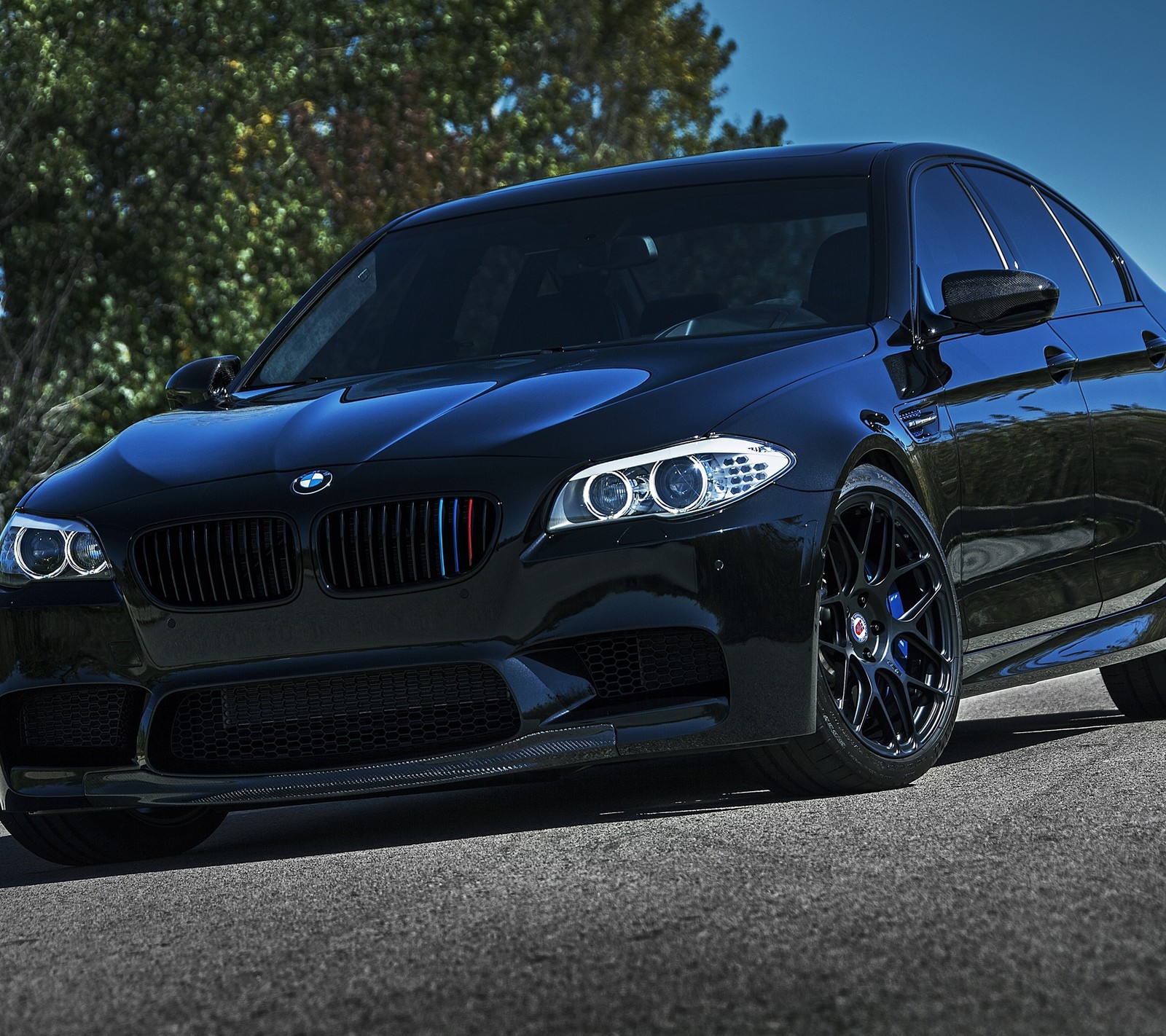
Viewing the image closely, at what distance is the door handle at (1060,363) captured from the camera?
547 cm

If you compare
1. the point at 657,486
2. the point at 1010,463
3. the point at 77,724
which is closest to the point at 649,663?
the point at 657,486

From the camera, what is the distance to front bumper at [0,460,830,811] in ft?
13.0

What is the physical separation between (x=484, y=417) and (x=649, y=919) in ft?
4.70

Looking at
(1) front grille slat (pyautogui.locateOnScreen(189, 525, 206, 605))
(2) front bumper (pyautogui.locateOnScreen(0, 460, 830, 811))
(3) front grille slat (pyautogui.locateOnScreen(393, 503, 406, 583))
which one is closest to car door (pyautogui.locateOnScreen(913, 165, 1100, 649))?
(2) front bumper (pyautogui.locateOnScreen(0, 460, 830, 811))

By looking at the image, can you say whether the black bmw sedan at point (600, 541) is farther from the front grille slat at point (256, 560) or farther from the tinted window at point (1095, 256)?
the tinted window at point (1095, 256)

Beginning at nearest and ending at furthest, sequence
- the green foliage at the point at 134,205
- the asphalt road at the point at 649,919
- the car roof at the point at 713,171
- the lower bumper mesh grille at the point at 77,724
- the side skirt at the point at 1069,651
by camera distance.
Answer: the asphalt road at the point at 649,919, the lower bumper mesh grille at the point at 77,724, the side skirt at the point at 1069,651, the car roof at the point at 713,171, the green foliage at the point at 134,205

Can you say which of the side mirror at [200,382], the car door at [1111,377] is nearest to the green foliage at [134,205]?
the side mirror at [200,382]

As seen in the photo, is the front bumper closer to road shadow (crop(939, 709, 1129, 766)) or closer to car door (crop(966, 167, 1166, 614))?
road shadow (crop(939, 709, 1129, 766))

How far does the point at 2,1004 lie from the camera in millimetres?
3033

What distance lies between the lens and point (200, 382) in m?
5.63

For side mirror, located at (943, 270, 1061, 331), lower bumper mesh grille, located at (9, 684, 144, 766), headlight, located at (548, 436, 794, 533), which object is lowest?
lower bumper mesh grille, located at (9, 684, 144, 766)

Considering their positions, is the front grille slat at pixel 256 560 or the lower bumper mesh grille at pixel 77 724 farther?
the lower bumper mesh grille at pixel 77 724

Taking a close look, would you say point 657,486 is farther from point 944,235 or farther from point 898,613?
point 944,235

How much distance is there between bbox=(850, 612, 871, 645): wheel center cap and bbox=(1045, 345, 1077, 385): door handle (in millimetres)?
1432
